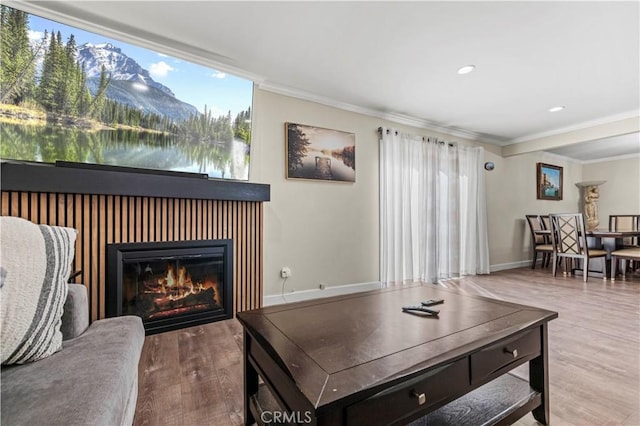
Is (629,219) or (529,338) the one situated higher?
(629,219)

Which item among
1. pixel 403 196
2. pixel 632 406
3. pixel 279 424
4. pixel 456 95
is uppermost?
pixel 456 95

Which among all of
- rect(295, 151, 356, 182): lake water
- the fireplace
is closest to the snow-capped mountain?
the fireplace

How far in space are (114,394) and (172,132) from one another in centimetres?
213

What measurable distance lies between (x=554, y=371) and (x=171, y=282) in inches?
115

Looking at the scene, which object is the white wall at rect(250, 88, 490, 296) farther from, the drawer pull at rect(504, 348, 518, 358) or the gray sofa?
the drawer pull at rect(504, 348, 518, 358)

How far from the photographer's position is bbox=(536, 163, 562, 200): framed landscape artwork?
5952 mm

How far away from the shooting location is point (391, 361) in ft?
2.89

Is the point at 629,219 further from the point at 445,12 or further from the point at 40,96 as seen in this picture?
the point at 40,96

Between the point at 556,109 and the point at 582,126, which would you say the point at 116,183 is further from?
the point at 582,126

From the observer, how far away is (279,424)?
105 cm

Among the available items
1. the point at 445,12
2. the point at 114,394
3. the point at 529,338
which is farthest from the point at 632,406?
the point at 445,12

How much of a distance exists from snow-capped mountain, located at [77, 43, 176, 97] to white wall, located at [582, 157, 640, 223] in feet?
30.7

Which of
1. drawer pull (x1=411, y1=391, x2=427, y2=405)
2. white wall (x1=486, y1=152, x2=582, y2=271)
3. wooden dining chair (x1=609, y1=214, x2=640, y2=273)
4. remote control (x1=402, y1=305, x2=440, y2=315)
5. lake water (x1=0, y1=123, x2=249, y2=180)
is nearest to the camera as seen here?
drawer pull (x1=411, y1=391, x2=427, y2=405)

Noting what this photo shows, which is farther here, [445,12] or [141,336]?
[445,12]
